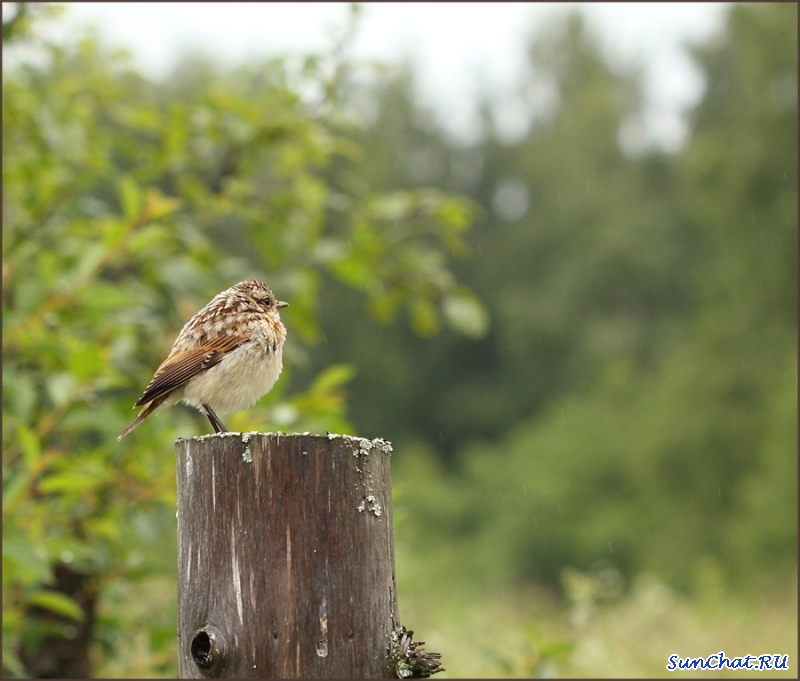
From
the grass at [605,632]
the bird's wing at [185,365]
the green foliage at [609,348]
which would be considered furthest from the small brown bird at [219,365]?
the green foliage at [609,348]

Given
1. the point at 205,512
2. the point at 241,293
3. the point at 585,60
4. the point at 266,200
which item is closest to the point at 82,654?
the point at 241,293

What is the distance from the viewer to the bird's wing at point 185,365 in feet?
15.0

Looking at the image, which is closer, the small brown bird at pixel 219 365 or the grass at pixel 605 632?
the small brown bird at pixel 219 365

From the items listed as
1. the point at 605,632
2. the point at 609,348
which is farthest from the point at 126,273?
the point at 609,348

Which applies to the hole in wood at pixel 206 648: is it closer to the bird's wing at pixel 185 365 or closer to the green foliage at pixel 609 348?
the bird's wing at pixel 185 365

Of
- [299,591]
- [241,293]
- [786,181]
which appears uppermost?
[786,181]

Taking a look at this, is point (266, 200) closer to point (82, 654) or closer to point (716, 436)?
point (82, 654)

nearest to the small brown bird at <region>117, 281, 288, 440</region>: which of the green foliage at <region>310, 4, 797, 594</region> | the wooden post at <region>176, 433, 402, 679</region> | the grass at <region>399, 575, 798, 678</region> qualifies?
the wooden post at <region>176, 433, 402, 679</region>

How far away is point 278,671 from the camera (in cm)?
301

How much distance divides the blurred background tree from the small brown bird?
35 cm

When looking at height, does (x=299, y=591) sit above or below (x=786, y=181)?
below

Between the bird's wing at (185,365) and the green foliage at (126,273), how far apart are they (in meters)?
0.33

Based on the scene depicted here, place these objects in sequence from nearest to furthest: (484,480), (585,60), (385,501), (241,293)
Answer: (385,501)
(241,293)
(484,480)
(585,60)

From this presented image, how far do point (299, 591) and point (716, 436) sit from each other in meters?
23.0
